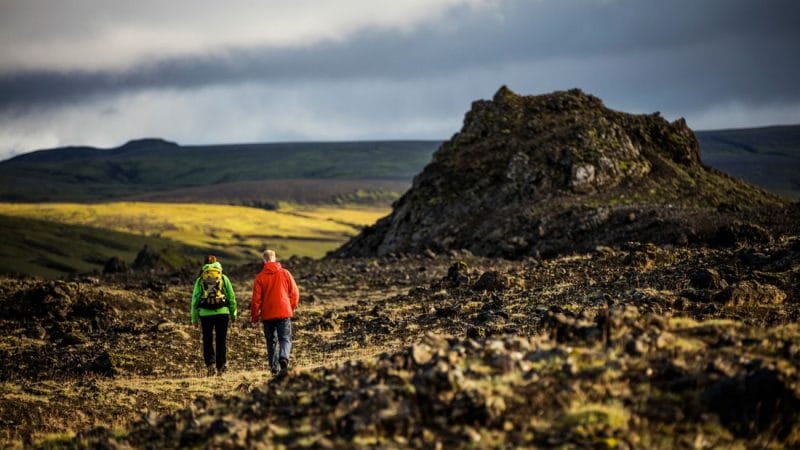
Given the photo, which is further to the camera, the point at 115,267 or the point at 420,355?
the point at 115,267

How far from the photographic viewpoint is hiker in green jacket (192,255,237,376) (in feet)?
65.3

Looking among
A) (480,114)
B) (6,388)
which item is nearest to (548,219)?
(480,114)

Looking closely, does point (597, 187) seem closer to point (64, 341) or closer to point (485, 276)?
point (485, 276)

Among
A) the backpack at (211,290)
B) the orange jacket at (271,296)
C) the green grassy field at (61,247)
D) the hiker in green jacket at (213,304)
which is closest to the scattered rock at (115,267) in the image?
the green grassy field at (61,247)

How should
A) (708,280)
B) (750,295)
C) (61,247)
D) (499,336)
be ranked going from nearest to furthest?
1. (499,336)
2. (750,295)
3. (708,280)
4. (61,247)

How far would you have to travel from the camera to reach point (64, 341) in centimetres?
2502

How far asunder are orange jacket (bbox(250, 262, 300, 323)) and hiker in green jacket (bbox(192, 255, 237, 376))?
137 cm

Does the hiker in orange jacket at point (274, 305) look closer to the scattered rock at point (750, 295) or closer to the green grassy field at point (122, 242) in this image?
the scattered rock at point (750, 295)

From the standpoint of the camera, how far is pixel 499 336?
1416 centimetres

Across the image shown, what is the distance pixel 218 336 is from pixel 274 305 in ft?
9.44

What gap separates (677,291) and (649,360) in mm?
11710

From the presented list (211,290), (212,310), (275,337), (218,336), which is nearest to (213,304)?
(212,310)

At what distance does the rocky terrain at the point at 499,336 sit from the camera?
33.2 feet

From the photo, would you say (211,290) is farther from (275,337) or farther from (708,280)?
(708,280)
